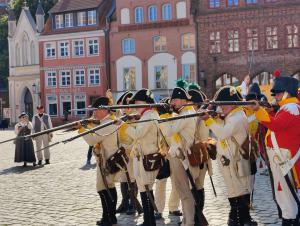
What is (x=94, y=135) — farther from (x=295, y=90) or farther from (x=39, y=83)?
(x=39, y=83)

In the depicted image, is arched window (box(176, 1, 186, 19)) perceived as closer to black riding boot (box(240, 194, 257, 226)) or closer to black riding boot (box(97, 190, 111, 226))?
black riding boot (box(97, 190, 111, 226))

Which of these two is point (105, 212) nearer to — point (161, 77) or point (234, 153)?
point (234, 153)

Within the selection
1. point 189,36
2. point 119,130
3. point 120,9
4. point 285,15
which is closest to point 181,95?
point 119,130

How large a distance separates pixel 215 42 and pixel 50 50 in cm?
1512

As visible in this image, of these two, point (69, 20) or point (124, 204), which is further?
point (69, 20)

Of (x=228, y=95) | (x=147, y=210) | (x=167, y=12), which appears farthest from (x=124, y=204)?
(x=167, y=12)

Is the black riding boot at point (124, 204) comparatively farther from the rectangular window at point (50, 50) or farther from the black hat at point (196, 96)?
the rectangular window at point (50, 50)

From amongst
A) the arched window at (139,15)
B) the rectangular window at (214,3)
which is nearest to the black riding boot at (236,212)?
the rectangular window at (214,3)

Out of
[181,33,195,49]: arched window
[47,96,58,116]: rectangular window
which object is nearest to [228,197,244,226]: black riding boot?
[181,33,195,49]: arched window

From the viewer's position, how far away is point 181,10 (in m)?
42.6

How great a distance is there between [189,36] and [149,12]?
3819mm

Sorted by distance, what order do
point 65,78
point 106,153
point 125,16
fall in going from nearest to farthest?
point 106,153, point 125,16, point 65,78

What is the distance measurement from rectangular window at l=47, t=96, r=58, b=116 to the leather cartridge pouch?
134 feet

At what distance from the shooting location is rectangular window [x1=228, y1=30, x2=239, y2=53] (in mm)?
40406
